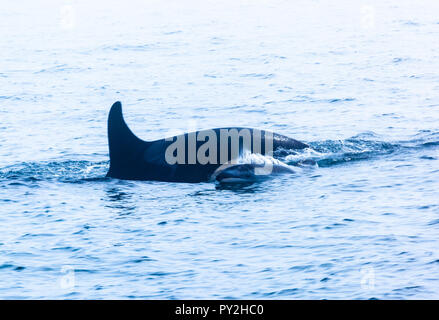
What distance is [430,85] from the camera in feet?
119

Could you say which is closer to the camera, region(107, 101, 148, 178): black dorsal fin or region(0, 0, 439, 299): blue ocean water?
region(0, 0, 439, 299): blue ocean water

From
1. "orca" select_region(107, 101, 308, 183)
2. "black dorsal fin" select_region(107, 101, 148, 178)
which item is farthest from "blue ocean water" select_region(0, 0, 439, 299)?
"black dorsal fin" select_region(107, 101, 148, 178)

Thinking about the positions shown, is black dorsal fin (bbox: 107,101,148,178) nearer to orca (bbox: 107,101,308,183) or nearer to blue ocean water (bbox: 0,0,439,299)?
orca (bbox: 107,101,308,183)

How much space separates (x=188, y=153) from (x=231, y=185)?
1280mm

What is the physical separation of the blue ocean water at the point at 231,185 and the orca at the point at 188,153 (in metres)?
0.33

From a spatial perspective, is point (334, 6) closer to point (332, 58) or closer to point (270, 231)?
point (332, 58)

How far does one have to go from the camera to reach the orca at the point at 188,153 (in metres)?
21.6

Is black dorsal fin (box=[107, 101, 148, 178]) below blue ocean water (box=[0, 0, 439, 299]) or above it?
above

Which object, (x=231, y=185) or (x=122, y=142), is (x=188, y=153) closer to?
(x=231, y=185)

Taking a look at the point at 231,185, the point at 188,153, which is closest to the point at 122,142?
the point at 188,153

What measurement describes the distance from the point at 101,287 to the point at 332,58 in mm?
30919

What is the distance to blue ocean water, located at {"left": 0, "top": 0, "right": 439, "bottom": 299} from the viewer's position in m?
16.2

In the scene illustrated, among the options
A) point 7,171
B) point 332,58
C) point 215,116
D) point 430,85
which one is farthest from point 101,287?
point 332,58

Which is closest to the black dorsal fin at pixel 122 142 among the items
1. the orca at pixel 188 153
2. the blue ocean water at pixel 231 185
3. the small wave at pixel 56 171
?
the orca at pixel 188 153
